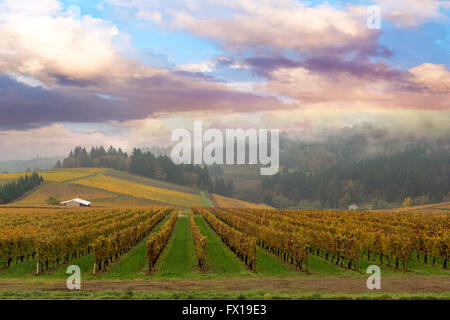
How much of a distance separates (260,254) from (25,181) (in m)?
147

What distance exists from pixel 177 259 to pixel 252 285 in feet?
42.4

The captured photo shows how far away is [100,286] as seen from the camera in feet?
82.3

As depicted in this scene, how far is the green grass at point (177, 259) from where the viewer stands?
1240 inches

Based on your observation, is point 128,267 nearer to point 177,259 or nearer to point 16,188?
point 177,259

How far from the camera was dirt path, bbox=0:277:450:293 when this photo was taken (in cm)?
2403

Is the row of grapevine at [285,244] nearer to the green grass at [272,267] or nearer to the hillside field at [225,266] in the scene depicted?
the hillside field at [225,266]

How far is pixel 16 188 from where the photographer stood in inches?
6038

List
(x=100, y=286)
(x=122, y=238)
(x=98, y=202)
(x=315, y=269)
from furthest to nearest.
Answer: (x=98, y=202), (x=122, y=238), (x=315, y=269), (x=100, y=286)

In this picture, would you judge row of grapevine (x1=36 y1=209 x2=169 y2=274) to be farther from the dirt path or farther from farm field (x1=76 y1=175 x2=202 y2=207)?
Result: farm field (x1=76 y1=175 x2=202 y2=207)

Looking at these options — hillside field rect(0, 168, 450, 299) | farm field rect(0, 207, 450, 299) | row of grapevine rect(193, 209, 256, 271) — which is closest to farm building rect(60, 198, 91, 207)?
hillside field rect(0, 168, 450, 299)

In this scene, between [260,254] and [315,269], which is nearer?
[315,269]
